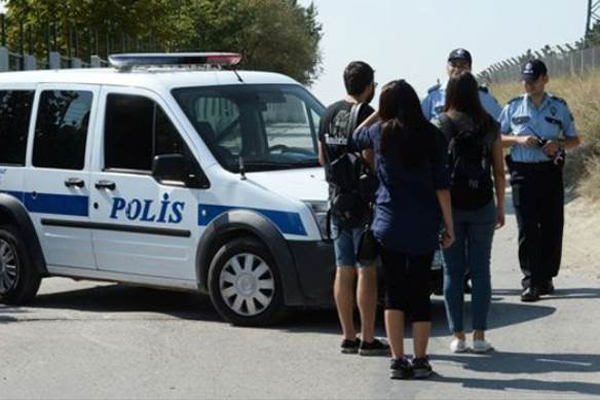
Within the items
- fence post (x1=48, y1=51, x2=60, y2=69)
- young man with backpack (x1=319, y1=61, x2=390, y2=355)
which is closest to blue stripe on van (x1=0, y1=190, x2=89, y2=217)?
young man with backpack (x1=319, y1=61, x2=390, y2=355)

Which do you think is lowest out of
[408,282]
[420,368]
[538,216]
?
[420,368]

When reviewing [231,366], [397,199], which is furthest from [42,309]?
[397,199]

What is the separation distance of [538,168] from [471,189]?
97.7 inches

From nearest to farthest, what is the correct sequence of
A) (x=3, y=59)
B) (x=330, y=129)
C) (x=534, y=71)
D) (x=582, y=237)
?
(x=330, y=129) → (x=534, y=71) → (x=582, y=237) → (x=3, y=59)

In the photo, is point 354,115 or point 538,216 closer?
point 354,115

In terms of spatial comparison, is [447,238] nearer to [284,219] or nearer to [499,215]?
[499,215]

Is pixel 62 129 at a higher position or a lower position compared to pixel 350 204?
higher

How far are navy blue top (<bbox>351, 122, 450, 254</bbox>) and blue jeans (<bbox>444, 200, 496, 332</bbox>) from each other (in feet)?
A: 2.29

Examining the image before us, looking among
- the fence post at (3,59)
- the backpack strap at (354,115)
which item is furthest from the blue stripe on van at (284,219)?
the fence post at (3,59)

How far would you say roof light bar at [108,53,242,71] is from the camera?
38.7 feet

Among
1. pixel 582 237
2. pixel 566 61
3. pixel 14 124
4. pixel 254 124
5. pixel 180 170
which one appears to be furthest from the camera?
pixel 566 61

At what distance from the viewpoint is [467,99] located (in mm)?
9445

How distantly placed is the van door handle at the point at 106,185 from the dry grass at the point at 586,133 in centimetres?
869

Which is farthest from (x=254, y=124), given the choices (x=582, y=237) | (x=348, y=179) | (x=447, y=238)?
(x=582, y=237)
